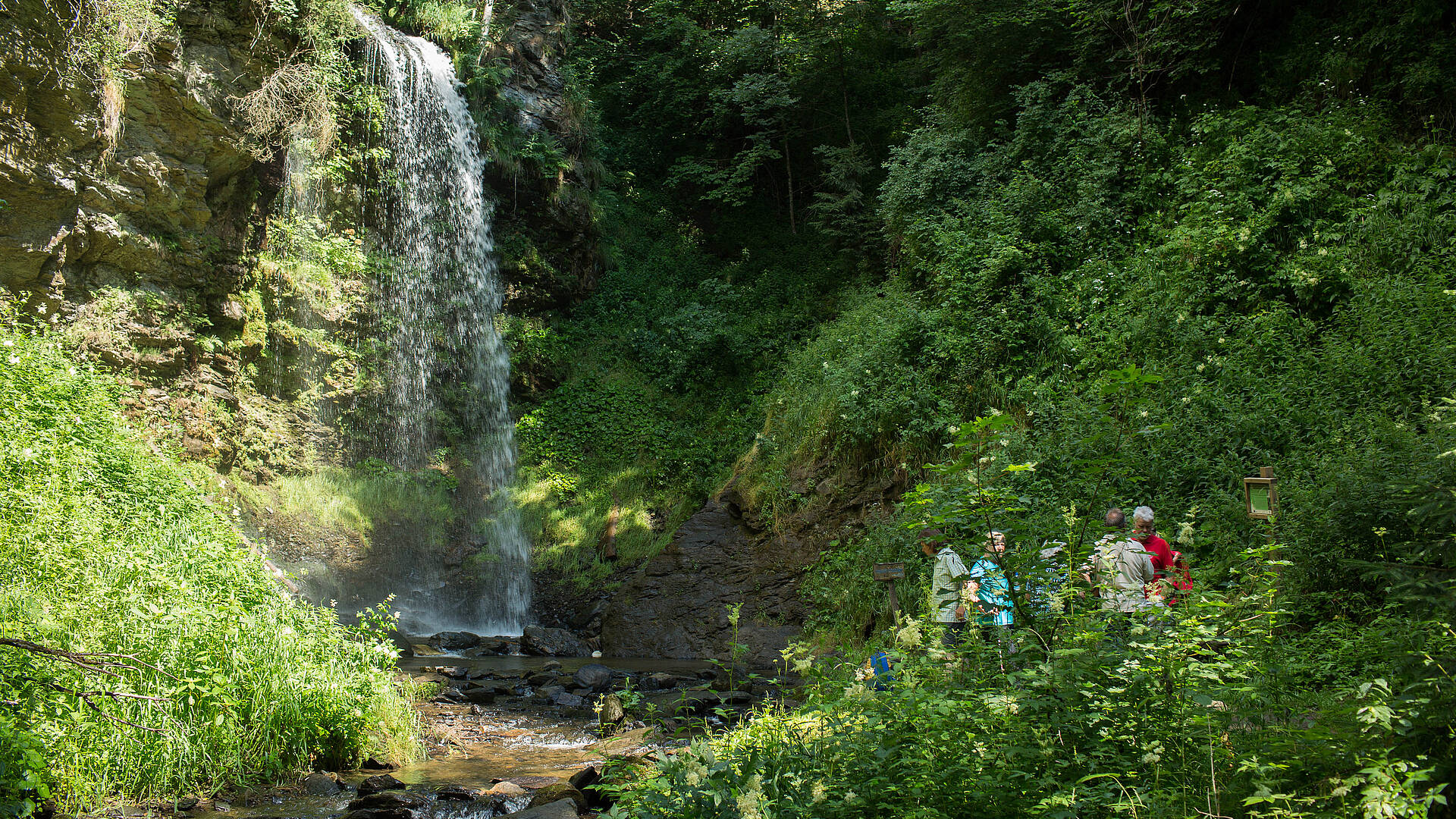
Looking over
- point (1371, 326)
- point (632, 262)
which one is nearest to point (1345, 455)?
point (1371, 326)

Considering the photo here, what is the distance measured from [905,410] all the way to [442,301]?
33.2 ft

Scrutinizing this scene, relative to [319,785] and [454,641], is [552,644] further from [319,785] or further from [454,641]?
[319,785]

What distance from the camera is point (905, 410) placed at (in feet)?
35.7

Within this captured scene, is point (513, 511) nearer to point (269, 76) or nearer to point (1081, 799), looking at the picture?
point (269, 76)

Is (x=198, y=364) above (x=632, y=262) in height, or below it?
below

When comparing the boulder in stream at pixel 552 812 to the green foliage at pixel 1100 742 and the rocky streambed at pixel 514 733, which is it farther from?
the green foliage at pixel 1100 742

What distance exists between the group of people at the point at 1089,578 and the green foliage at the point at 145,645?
160 inches

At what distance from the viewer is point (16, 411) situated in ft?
24.3

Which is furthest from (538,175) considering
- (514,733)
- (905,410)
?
(514,733)

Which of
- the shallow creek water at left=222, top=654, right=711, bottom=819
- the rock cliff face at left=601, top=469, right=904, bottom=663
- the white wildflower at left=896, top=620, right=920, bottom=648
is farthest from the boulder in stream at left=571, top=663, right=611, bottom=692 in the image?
the white wildflower at left=896, top=620, right=920, bottom=648

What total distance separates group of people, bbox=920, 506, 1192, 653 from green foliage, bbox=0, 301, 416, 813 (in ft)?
13.4

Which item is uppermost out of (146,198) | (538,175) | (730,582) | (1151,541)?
(538,175)

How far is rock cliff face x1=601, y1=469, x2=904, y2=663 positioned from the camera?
11031mm

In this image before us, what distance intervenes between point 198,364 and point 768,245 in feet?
40.6
